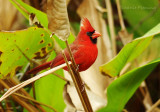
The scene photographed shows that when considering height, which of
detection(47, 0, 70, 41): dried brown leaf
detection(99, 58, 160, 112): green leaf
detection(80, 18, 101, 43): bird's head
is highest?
detection(47, 0, 70, 41): dried brown leaf

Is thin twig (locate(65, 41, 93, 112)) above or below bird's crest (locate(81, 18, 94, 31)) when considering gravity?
below

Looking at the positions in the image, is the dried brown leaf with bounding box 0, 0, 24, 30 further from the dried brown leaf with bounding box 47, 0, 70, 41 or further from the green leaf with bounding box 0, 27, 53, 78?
the dried brown leaf with bounding box 47, 0, 70, 41

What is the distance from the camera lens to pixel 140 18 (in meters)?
1.80

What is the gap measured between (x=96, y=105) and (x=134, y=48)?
0.28m

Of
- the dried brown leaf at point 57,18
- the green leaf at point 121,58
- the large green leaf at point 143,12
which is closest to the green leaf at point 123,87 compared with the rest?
the green leaf at point 121,58

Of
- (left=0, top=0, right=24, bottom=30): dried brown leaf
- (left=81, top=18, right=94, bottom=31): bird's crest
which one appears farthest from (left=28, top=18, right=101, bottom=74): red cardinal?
(left=0, top=0, right=24, bottom=30): dried brown leaf

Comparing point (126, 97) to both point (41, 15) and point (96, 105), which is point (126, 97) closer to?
point (96, 105)

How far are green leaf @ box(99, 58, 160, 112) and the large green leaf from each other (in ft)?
2.11

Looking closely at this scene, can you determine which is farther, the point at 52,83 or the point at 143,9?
the point at 143,9

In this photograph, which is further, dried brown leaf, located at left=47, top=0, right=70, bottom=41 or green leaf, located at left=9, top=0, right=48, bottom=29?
green leaf, located at left=9, top=0, right=48, bottom=29

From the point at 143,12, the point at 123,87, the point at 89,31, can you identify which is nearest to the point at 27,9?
the point at 89,31

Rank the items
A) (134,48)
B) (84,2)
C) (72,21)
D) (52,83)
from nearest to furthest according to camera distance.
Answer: (134,48)
(52,83)
(84,2)
(72,21)

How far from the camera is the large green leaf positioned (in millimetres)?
1699

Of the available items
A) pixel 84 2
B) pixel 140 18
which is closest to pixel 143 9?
pixel 140 18
